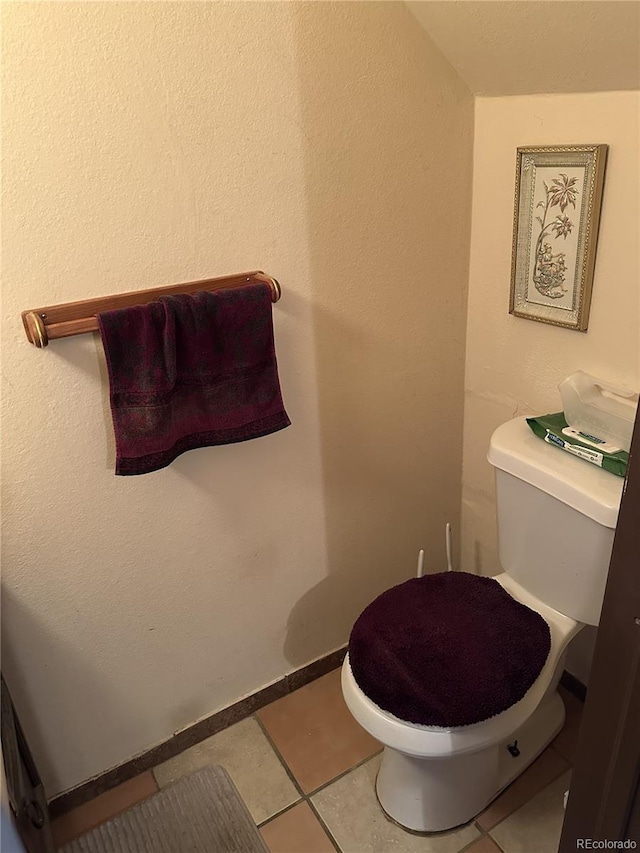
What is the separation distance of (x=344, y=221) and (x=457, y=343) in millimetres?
489

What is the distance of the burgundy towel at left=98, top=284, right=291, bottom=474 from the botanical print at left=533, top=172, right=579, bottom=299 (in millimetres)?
627

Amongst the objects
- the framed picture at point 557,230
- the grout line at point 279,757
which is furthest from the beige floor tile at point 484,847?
the framed picture at point 557,230

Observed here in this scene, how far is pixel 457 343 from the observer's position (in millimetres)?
1715

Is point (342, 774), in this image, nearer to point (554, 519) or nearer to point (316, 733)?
point (316, 733)

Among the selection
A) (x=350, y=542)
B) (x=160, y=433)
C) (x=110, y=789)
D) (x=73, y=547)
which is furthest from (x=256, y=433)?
(x=110, y=789)

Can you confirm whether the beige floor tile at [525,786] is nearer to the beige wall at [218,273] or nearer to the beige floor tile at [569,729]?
the beige floor tile at [569,729]

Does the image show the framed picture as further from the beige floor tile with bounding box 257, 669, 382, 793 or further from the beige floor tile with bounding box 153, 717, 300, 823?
the beige floor tile with bounding box 153, 717, 300, 823

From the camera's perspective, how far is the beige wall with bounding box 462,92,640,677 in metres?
1.26

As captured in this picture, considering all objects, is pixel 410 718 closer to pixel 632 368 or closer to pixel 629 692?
pixel 629 692

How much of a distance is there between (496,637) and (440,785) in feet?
1.24

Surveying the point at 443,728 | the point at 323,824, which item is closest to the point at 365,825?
the point at 323,824

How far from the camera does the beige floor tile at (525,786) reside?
59.1 inches

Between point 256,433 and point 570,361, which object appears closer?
point 256,433

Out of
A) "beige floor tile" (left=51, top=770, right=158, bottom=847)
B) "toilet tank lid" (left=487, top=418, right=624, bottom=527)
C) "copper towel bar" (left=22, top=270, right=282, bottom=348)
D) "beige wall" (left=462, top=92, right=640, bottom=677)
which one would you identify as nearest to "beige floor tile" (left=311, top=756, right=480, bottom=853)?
"beige floor tile" (left=51, top=770, right=158, bottom=847)
